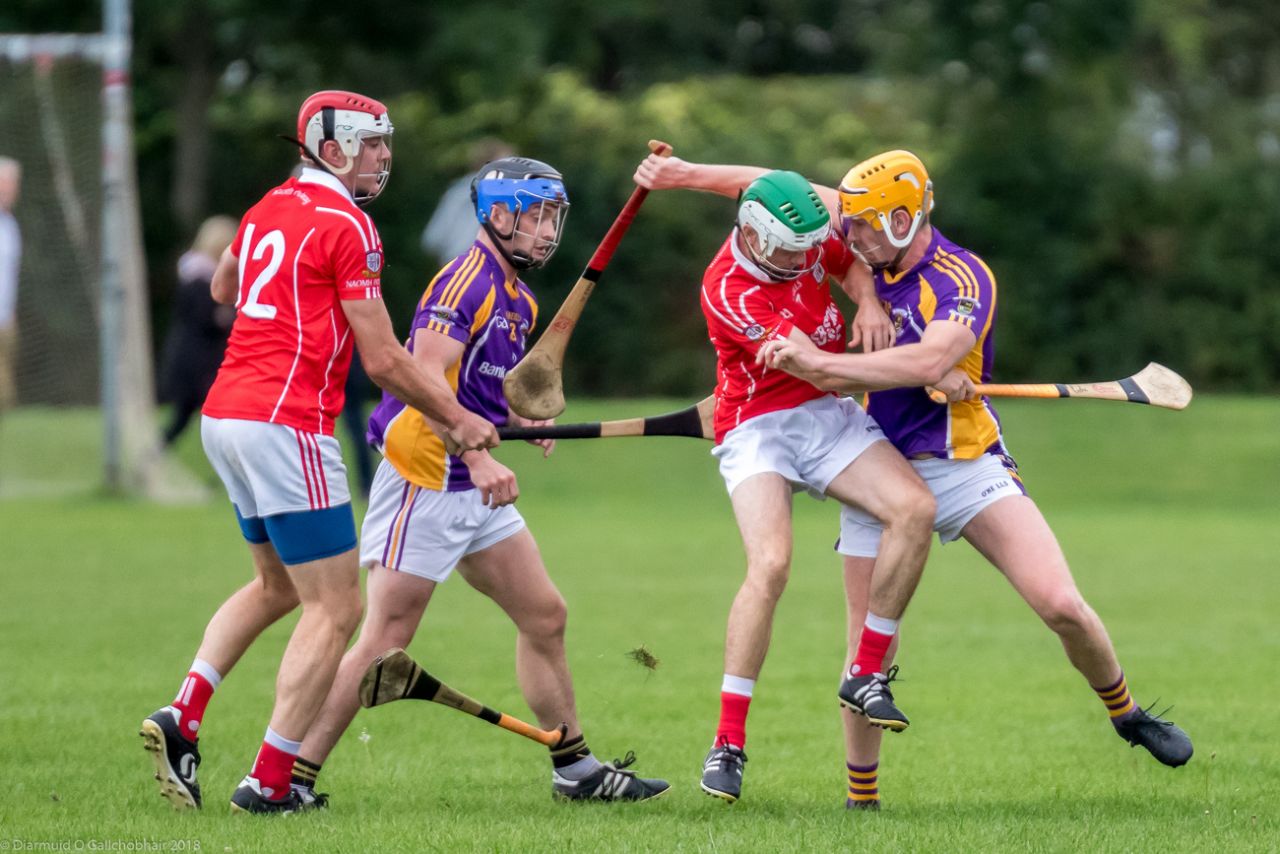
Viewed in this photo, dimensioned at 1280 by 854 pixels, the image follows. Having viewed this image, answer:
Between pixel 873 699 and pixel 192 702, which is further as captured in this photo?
pixel 192 702

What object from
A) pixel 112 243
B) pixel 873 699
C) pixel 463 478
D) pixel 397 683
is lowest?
pixel 112 243

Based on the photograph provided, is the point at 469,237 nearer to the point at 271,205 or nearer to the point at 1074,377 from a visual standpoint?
the point at 271,205

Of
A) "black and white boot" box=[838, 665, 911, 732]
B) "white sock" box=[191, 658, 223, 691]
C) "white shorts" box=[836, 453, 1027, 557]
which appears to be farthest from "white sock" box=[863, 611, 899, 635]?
"white sock" box=[191, 658, 223, 691]

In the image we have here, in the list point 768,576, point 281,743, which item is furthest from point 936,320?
point 281,743

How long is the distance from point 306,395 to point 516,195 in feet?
3.37

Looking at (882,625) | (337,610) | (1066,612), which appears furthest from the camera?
(882,625)

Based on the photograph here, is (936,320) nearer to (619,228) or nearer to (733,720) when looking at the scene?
(619,228)

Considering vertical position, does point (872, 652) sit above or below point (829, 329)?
below

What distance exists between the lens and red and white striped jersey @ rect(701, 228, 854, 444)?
6.36 meters

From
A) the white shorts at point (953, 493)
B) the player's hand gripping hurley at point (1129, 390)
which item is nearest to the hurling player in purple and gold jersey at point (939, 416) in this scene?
the white shorts at point (953, 493)

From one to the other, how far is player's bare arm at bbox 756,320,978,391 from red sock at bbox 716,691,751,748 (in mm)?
1049

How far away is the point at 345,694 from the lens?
6395 millimetres

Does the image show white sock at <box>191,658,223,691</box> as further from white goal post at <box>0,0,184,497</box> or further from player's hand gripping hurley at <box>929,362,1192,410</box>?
white goal post at <box>0,0,184,497</box>

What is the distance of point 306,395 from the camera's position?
19.6ft
